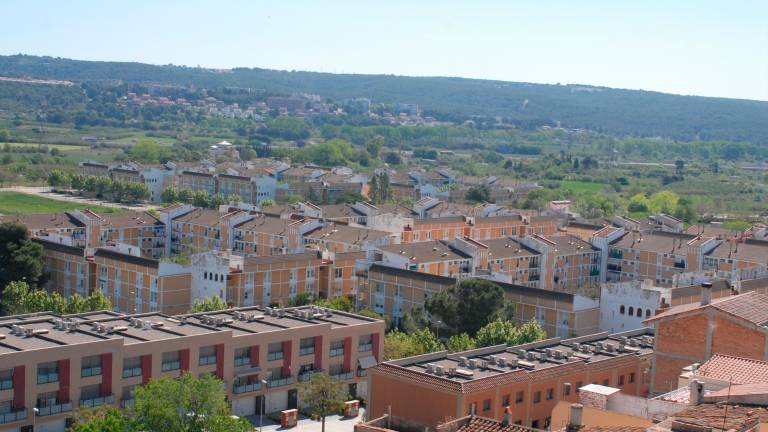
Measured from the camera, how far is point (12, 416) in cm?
2245

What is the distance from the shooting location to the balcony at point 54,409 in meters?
22.8

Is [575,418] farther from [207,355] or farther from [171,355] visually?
[207,355]

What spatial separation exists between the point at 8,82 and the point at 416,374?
537 feet

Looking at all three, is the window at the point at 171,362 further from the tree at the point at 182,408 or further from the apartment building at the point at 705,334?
the apartment building at the point at 705,334

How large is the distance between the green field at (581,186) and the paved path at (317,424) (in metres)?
70.6

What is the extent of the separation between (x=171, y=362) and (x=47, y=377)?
9.27 ft

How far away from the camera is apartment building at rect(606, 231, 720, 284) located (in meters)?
45.9

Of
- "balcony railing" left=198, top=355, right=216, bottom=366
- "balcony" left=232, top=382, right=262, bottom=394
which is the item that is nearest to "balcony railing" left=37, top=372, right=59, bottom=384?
"balcony railing" left=198, top=355, right=216, bottom=366

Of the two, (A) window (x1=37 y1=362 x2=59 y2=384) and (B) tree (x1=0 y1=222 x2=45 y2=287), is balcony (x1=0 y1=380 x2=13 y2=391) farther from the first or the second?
(B) tree (x1=0 y1=222 x2=45 y2=287)

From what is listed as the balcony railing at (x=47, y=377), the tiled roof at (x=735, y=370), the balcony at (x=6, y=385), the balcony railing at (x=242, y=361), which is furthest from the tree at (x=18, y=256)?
the tiled roof at (x=735, y=370)

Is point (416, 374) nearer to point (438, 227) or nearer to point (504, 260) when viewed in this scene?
point (504, 260)

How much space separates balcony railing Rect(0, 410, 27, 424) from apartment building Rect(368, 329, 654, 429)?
7079 mm

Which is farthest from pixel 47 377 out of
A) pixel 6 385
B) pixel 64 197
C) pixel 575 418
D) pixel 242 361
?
pixel 64 197

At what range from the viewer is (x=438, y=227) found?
51125mm
